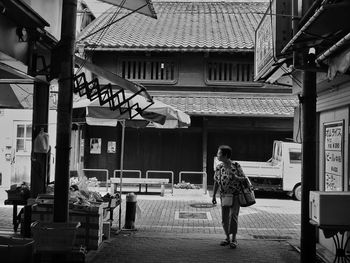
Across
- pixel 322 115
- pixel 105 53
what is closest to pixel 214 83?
pixel 105 53

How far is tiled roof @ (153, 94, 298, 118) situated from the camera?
58.1 ft

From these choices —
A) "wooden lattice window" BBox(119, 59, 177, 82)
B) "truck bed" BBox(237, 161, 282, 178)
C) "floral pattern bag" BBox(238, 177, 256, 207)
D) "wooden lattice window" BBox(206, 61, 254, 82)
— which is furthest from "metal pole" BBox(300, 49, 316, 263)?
"wooden lattice window" BBox(119, 59, 177, 82)

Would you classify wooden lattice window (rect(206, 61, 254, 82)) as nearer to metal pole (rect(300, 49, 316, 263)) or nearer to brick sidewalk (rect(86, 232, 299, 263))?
brick sidewalk (rect(86, 232, 299, 263))

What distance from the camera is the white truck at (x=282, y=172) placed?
17.0 metres

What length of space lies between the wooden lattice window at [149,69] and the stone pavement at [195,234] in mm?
5841

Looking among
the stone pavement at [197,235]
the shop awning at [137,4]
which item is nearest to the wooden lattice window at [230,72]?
the stone pavement at [197,235]

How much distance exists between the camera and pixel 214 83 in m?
19.9

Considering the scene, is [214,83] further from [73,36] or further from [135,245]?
[73,36]

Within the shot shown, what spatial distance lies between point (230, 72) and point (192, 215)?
861 cm

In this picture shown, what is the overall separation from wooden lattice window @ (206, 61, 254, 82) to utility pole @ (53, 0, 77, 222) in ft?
44.9

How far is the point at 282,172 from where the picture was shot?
668 inches

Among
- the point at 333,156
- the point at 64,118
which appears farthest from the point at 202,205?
the point at 64,118

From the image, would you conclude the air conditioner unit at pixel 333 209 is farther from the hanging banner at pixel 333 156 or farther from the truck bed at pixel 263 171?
the truck bed at pixel 263 171

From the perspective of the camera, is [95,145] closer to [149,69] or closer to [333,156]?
[149,69]
